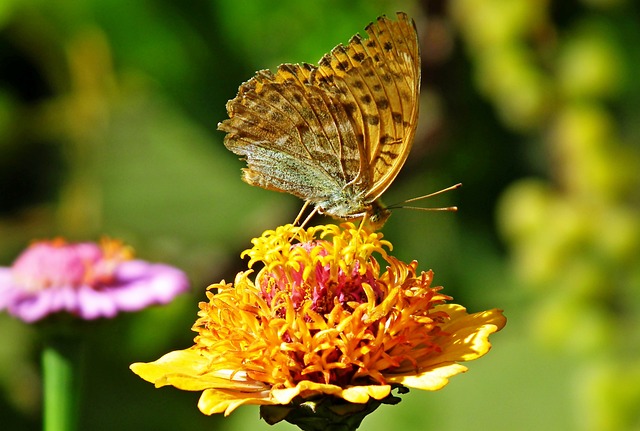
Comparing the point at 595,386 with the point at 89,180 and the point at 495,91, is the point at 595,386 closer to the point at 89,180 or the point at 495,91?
the point at 495,91

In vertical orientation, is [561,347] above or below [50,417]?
above

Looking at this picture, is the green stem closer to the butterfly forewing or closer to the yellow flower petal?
the butterfly forewing

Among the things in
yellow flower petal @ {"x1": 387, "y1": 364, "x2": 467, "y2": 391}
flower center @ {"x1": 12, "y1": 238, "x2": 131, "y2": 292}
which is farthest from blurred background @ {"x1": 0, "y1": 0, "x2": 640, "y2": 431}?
yellow flower petal @ {"x1": 387, "y1": 364, "x2": 467, "y2": 391}

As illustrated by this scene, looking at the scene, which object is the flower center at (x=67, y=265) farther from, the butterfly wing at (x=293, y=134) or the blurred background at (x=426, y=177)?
the blurred background at (x=426, y=177)

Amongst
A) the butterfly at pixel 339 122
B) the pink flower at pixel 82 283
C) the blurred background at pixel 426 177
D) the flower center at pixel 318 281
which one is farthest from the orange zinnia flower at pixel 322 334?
the blurred background at pixel 426 177

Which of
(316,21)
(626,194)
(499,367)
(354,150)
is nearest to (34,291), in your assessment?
(354,150)

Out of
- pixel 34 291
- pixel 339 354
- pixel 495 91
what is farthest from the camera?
pixel 495 91
